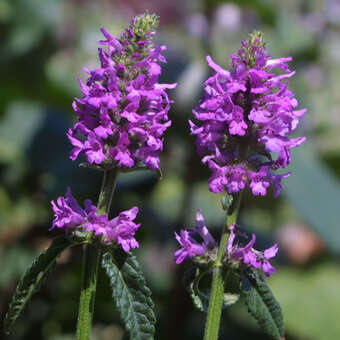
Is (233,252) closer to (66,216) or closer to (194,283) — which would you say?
(194,283)

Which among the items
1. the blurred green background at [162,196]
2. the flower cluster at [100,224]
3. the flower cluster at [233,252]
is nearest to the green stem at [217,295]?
the flower cluster at [233,252]

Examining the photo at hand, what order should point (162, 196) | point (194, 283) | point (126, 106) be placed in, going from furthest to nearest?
point (162, 196) < point (194, 283) < point (126, 106)

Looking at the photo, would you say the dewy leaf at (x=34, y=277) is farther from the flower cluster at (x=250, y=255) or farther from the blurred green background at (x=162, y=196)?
the blurred green background at (x=162, y=196)

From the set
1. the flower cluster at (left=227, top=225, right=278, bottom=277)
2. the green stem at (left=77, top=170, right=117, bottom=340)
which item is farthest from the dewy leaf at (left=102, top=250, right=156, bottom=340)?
the flower cluster at (left=227, top=225, right=278, bottom=277)

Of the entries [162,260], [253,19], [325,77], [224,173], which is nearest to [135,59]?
[224,173]

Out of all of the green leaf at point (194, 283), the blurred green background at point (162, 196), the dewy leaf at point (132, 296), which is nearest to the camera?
the dewy leaf at point (132, 296)

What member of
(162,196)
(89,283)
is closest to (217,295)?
(89,283)

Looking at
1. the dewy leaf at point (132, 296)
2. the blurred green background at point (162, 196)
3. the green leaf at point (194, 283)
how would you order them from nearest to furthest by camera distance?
1. the dewy leaf at point (132, 296)
2. the green leaf at point (194, 283)
3. the blurred green background at point (162, 196)

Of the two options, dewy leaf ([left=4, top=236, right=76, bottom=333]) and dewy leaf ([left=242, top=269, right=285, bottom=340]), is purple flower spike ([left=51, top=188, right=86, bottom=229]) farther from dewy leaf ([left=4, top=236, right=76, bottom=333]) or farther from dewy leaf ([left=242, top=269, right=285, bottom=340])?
dewy leaf ([left=242, top=269, right=285, bottom=340])
